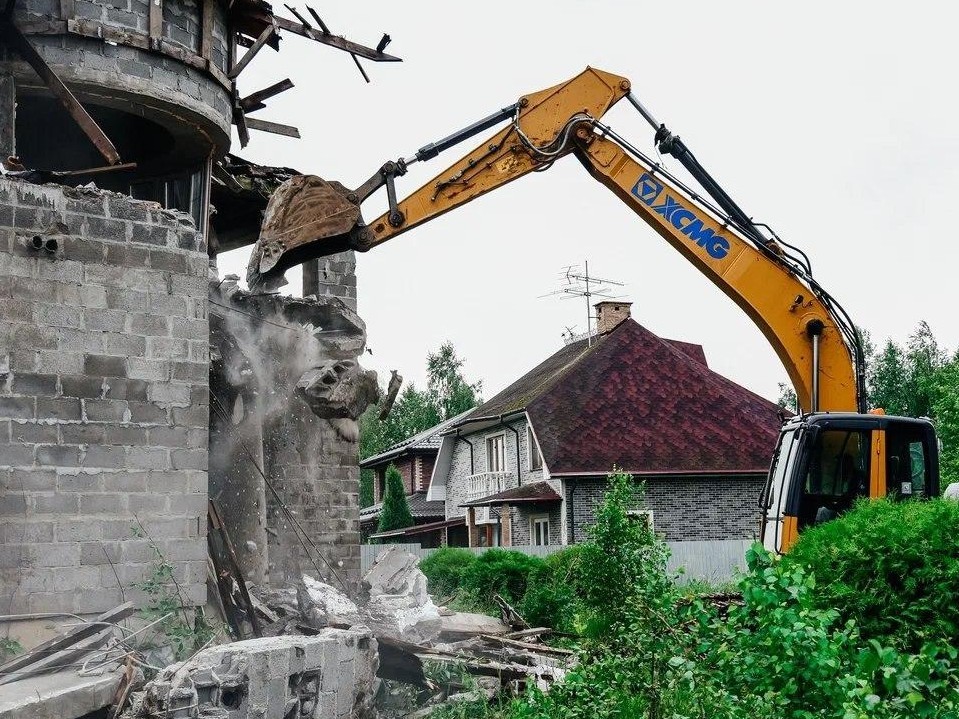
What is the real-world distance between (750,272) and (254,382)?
18.3 feet

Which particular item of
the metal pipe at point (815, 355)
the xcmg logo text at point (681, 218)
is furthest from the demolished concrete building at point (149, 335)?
the metal pipe at point (815, 355)

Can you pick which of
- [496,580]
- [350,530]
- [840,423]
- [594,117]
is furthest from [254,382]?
[496,580]

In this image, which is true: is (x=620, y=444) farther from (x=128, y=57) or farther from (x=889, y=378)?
(x=889, y=378)

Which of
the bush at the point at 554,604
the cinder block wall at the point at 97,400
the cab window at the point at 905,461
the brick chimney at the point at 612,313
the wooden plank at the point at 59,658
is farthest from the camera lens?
the brick chimney at the point at 612,313

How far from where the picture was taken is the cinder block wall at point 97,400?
10.1 metres

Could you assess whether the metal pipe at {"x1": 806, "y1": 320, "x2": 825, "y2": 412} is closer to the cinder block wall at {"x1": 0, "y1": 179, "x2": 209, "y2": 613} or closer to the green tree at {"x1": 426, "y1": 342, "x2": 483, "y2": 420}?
the cinder block wall at {"x1": 0, "y1": 179, "x2": 209, "y2": 613}

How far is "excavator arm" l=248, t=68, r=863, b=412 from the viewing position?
12.4 metres

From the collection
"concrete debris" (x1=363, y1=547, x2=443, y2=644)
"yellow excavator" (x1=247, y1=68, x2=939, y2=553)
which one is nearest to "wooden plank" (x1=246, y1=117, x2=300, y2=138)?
"yellow excavator" (x1=247, y1=68, x2=939, y2=553)

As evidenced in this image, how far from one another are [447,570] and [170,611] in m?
12.1

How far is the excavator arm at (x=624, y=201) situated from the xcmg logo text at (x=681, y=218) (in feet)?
0.03

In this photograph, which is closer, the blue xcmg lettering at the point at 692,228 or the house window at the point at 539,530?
the blue xcmg lettering at the point at 692,228

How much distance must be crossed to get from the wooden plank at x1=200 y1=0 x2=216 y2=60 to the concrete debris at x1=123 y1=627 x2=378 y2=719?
8283 mm

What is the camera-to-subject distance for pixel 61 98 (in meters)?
13.6

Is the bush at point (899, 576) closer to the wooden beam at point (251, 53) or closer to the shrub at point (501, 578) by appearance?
the wooden beam at point (251, 53)
